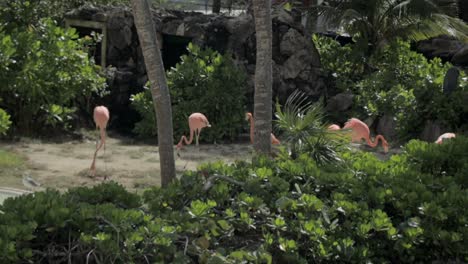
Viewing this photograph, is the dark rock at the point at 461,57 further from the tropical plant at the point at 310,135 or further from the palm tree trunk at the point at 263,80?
the palm tree trunk at the point at 263,80

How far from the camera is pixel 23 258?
289 centimetres

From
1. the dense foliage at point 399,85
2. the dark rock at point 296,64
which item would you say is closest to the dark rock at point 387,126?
the dense foliage at point 399,85

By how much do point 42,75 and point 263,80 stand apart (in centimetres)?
689

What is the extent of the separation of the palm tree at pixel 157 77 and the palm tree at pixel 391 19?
1003cm

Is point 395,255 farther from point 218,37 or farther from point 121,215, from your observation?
point 218,37

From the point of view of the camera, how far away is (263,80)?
21.2 feet

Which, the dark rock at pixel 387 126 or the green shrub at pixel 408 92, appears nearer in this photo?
the green shrub at pixel 408 92

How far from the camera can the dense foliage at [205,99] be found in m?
13.0

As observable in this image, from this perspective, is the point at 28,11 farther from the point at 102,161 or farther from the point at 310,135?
the point at 310,135

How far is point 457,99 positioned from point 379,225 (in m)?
7.83

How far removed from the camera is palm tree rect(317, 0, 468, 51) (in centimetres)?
1525

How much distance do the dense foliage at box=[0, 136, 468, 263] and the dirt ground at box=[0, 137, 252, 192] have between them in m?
4.61

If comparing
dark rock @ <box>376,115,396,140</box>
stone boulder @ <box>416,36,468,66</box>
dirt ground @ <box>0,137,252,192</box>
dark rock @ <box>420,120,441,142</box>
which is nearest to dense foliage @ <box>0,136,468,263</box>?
dirt ground @ <box>0,137,252,192</box>

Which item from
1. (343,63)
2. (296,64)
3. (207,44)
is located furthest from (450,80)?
(207,44)
